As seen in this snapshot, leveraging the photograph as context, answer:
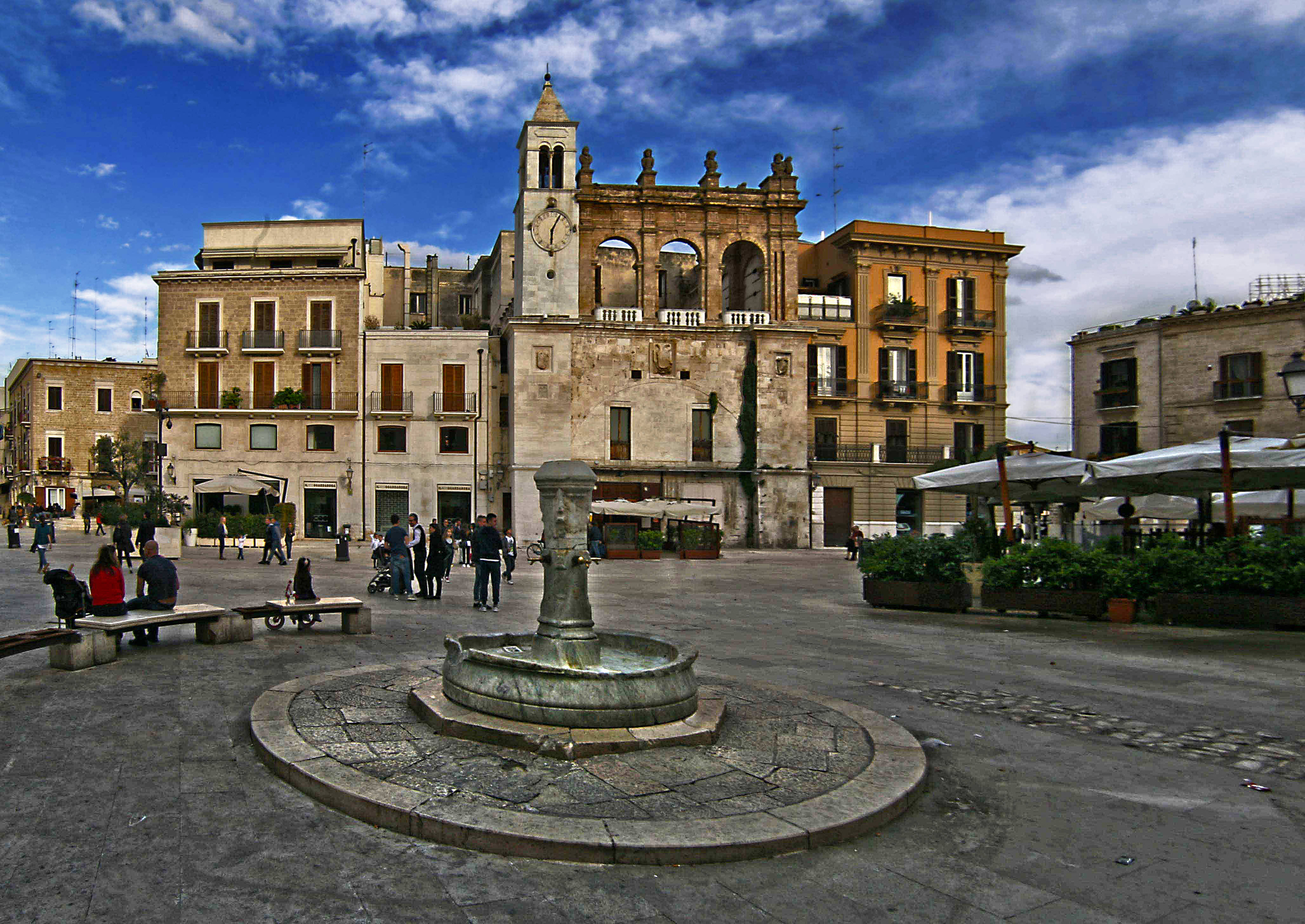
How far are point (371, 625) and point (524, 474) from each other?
79.5 feet

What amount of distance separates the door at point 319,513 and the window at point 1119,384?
35.4 metres

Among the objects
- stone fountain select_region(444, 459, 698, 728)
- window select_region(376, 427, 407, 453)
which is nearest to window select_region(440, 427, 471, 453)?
window select_region(376, 427, 407, 453)

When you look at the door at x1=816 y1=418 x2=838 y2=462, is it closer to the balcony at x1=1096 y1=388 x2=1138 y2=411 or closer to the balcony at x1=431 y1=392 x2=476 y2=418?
the balcony at x1=1096 y1=388 x2=1138 y2=411

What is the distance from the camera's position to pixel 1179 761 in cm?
588

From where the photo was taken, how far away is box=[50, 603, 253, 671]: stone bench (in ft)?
25.5

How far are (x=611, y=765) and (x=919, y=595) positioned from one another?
10453mm

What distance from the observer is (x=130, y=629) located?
838 centimetres

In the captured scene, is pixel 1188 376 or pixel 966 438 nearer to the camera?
pixel 1188 376

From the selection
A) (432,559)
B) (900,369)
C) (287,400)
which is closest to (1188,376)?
(900,369)

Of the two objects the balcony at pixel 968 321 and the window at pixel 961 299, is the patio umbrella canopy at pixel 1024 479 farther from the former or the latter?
the window at pixel 961 299

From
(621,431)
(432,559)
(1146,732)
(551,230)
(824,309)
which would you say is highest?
(551,230)

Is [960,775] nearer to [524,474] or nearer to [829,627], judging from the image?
[829,627]

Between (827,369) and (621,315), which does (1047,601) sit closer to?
(621,315)

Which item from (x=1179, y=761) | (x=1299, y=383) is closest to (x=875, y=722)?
(x=1179, y=761)
